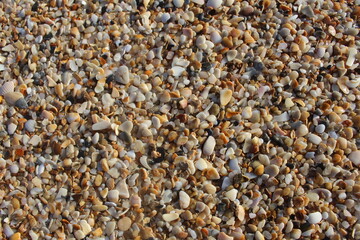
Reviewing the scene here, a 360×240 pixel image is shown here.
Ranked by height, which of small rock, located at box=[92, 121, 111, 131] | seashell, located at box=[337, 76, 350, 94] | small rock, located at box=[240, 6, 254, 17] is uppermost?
small rock, located at box=[240, 6, 254, 17]

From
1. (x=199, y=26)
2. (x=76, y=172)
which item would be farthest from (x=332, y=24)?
(x=76, y=172)

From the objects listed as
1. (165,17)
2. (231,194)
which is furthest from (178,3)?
(231,194)

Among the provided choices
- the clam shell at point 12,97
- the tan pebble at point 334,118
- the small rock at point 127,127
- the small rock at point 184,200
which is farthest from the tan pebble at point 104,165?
the tan pebble at point 334,118

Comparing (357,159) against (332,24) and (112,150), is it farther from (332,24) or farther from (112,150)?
(112,150)

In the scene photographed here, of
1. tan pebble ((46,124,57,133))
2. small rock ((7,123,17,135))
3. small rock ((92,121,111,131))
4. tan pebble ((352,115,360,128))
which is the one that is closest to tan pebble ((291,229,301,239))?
tan pebble ((352,115,360,128))

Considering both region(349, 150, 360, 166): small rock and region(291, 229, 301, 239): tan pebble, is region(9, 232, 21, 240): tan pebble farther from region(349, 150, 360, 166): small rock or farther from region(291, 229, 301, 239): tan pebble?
region(349, 150, 360, 166): small rock
